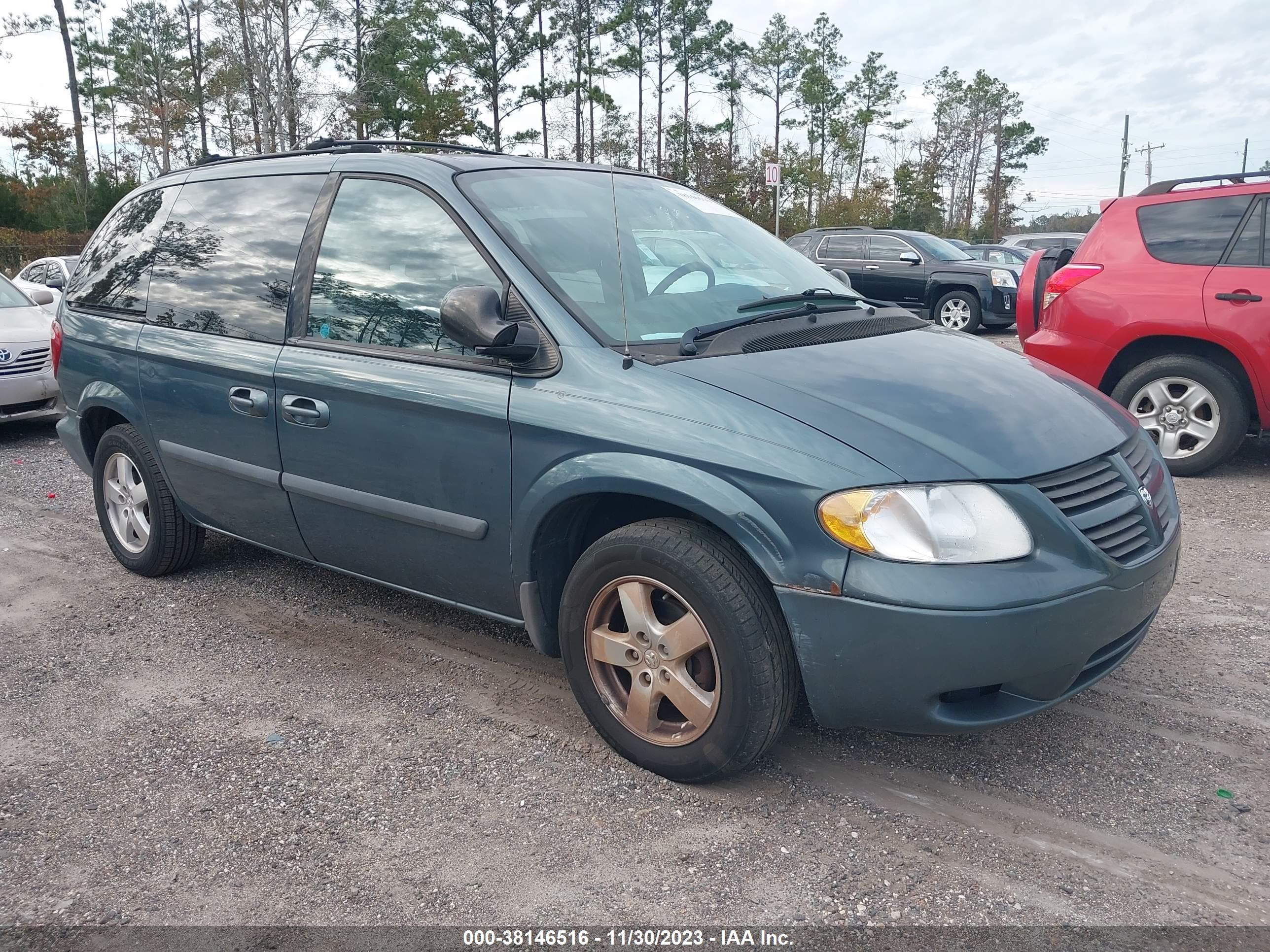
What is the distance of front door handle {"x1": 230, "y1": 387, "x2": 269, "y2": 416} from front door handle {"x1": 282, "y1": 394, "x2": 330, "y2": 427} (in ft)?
0.36

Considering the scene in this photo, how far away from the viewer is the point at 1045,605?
2.39 metres

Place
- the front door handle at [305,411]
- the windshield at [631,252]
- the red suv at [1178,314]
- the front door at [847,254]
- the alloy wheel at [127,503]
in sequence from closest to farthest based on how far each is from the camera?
the windshield at [631,252]
the front door handle at [305,411]
the alloy wheel at [127,503]
the red suv at [1178,314]
the front door at [847,254]

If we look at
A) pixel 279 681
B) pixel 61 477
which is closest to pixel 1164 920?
pixel 279 681

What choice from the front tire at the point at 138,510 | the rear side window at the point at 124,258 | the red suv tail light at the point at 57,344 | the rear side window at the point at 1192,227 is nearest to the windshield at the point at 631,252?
the rear side window at the point at 124,258

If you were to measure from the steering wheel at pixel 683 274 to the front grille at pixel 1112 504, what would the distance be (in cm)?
133

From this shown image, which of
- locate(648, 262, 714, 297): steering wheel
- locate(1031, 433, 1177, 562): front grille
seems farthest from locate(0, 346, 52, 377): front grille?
locate(1031, 433, 1177, 562): front grille

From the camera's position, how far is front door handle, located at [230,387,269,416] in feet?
11.8

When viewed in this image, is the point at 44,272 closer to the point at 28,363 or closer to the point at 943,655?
the point at 28,363

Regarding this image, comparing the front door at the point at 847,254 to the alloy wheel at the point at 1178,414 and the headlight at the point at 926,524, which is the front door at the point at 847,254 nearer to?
the alloy wheel at the point at 1178,414

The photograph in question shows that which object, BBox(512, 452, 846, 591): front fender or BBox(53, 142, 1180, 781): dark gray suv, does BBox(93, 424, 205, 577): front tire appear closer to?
BBox(53, 142, 1180, 781): dark gray suv

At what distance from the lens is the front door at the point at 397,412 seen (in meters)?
3.07

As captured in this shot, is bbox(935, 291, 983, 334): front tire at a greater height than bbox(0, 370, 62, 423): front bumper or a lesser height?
greater

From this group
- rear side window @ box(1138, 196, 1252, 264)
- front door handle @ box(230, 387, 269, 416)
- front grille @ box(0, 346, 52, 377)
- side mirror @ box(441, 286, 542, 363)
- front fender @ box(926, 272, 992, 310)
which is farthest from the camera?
front fender @ box(926, 272, 992, 310)

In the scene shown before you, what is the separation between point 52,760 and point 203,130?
45700 mm
